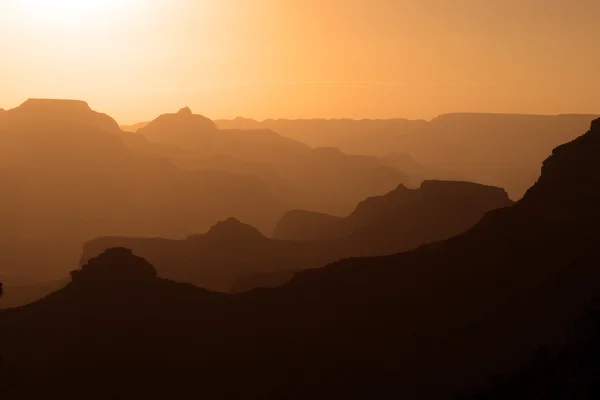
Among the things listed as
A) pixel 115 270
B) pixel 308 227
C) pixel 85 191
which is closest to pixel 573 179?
pixel 115 270

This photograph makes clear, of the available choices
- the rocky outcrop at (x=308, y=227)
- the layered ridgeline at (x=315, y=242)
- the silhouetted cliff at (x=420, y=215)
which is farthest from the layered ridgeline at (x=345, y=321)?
the rocky outcrop at (x=308, y=227)

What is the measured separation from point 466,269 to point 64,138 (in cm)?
14922

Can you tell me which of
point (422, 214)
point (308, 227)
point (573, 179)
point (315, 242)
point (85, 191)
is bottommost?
point (315, 242)

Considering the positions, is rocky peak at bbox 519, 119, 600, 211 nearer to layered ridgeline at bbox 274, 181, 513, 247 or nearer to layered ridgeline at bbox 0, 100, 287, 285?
Answer: layered ridgeline at bbox 274, 181, 513, 247

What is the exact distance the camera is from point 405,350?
38594 mm

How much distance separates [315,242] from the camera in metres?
82.2

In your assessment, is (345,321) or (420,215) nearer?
(345,321)

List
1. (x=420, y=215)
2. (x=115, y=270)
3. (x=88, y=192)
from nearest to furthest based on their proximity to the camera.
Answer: (x=115, y=270)
(x=420, y=215)
(x=88, y=192)

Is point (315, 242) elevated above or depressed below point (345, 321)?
above

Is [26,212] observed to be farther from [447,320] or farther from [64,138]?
[447,320]

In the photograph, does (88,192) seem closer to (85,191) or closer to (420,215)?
(85,191)

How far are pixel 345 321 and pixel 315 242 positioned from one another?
4088 cm

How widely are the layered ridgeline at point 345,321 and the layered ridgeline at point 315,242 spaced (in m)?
28.6

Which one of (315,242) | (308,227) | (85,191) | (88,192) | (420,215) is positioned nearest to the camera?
(420,215)
